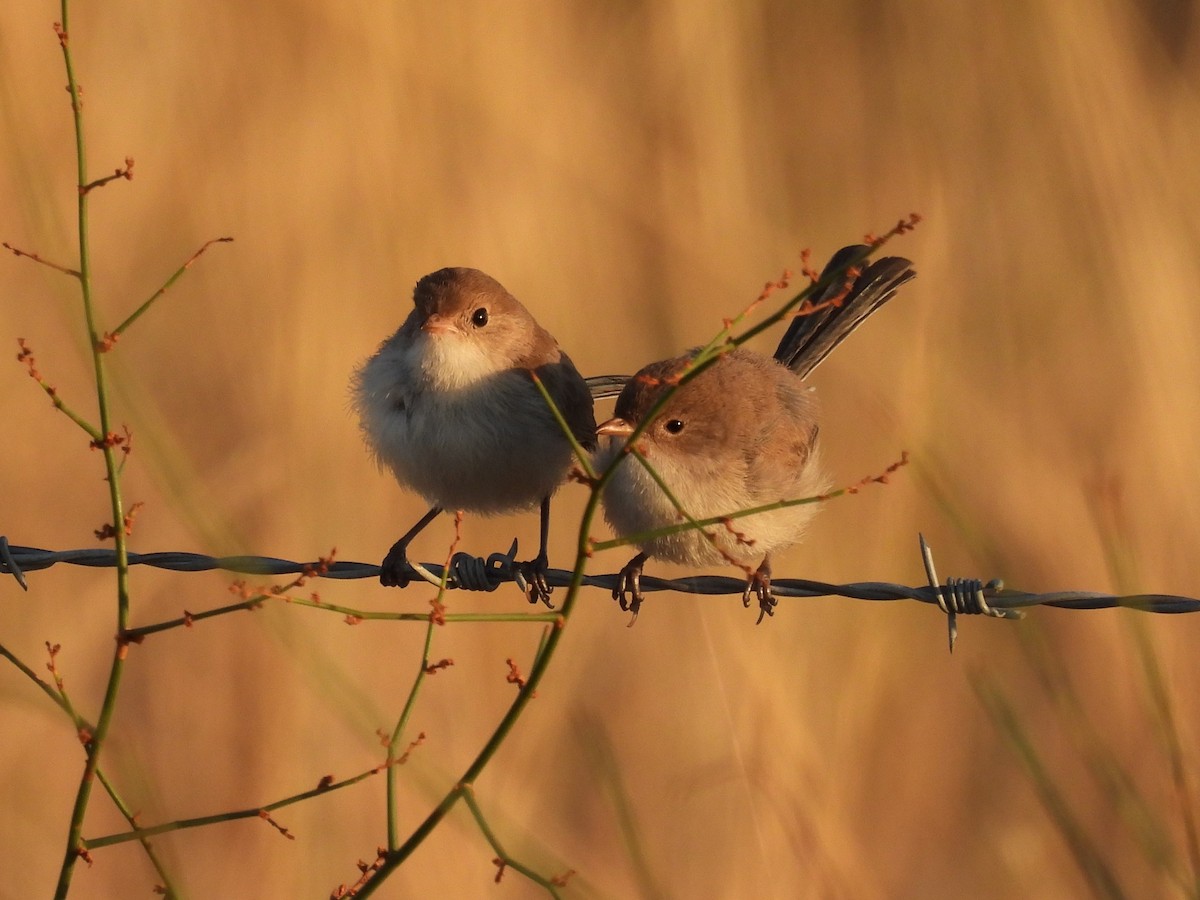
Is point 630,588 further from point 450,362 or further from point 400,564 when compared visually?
point 450,362

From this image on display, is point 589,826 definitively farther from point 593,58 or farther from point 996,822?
point 593,58

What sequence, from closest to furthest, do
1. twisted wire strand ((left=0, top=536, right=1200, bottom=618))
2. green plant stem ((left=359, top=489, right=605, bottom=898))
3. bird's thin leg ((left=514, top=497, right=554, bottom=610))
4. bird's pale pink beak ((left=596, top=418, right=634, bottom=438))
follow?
green plant stem ((left=359, top=489, right=605, bottom=898))
twisted wire strand ((left=0, top=536, right=1200, bottom=618))
bird's pale pink beak ((left=596, top=418, right=634, bottom=438))
bird's thin leg ((left=514, top=497, right=554, bottom=610))

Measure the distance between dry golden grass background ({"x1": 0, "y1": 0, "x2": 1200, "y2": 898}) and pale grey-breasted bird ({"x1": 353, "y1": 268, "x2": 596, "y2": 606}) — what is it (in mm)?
703

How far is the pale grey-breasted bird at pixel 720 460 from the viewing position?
12.0ft

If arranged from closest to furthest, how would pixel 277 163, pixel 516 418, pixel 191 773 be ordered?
pixel 516 418
pixel 191 773
pixel 277 163

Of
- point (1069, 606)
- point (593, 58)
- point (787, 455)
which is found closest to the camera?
point (1069, 606)

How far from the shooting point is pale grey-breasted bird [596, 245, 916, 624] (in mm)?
3670

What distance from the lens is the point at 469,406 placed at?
3.66m

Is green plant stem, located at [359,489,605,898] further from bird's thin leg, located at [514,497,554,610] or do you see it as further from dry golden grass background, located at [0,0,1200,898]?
dry golden grass background, located at [0,0,1200,898]

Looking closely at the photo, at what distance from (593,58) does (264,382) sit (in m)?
1.79

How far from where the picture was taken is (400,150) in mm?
4883

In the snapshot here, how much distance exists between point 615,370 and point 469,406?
140 cm

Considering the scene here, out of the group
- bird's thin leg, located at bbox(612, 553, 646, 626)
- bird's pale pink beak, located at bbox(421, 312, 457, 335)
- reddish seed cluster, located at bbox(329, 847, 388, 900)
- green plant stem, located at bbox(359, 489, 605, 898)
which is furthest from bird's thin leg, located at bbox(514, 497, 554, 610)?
green plant stem, located at bbox(359, 489, 605, 898)

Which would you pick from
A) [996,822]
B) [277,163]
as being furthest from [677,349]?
[996,822]
